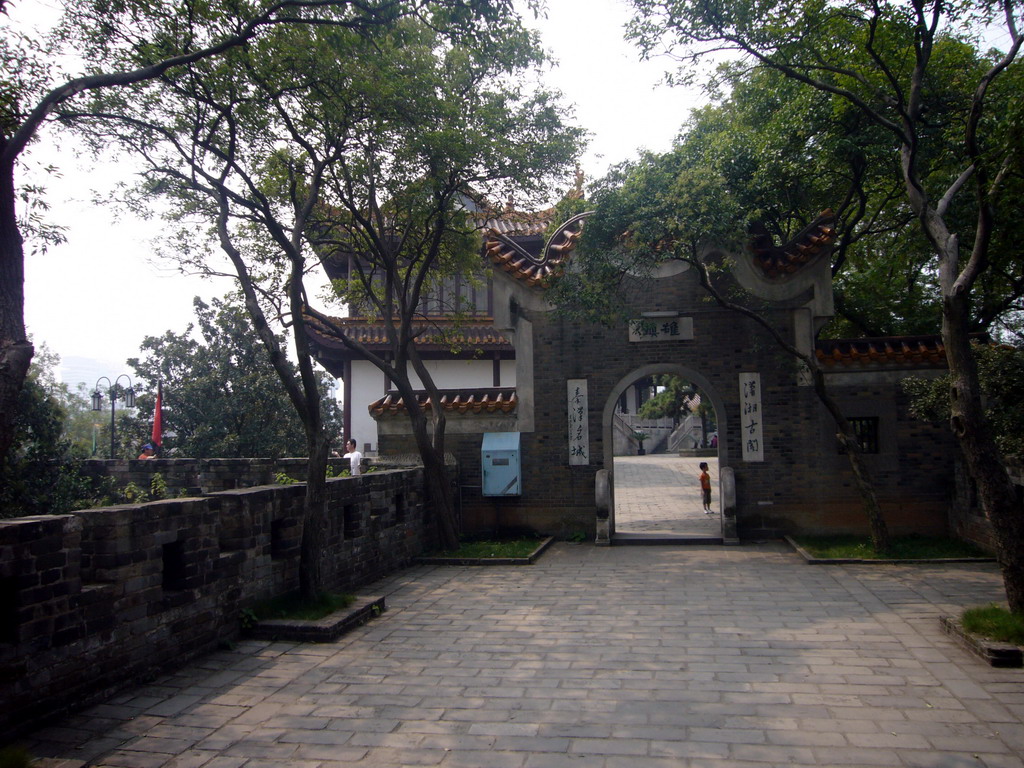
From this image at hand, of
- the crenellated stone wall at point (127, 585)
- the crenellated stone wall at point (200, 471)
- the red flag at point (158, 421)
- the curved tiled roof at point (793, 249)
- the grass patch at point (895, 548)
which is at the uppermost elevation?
the curved tiled roof at point (793, 249)

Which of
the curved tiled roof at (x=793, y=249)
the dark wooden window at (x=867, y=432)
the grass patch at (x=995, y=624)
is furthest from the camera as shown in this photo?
the curved tiled roof at (x=793, y=249)

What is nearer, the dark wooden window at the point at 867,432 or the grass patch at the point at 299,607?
the grass patch at the point at 299,607

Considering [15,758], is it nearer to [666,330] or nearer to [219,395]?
[666,330]

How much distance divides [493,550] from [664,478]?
1324cm

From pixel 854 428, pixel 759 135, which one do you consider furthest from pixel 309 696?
pixel 759 135

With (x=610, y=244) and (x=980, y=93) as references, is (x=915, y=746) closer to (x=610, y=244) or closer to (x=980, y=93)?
(x=980, y=93)

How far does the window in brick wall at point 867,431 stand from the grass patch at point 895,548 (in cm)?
141

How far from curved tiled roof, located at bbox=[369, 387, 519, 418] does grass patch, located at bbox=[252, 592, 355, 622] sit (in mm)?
5597

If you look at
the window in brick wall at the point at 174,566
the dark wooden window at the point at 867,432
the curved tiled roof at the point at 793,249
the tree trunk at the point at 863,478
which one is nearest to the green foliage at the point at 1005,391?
the tree trunk at the point at 863,478

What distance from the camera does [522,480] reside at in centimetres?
1296

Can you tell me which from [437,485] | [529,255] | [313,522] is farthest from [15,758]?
[529,255]

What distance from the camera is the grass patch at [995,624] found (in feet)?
19.0

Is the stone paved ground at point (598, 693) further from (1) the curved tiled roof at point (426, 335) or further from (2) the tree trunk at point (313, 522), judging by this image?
(1) the curved tiled roof at point (426, 335)

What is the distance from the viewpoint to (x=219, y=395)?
57.5 feet
